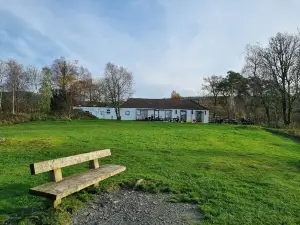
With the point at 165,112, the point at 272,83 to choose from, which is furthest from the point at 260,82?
the point at 165,112

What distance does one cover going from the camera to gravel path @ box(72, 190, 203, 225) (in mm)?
4062

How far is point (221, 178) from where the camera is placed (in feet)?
21.7

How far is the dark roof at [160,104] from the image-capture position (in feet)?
157

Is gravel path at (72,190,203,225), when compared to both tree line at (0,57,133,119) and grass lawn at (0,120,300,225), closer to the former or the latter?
grass lawn at (0,120,300,225)

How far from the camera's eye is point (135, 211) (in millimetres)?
4441

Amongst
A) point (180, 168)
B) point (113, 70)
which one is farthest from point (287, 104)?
point (180, 168)

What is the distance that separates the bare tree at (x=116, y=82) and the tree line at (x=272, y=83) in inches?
764

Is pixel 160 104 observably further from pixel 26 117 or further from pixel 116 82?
pixel 26 117

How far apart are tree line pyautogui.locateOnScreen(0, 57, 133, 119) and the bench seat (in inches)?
1416

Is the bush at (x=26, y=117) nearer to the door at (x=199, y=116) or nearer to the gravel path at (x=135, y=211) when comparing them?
the door at (x=199, y=116)

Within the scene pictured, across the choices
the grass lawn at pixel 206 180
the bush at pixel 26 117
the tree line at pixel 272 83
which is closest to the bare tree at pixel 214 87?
the tree line at pixel 272 83

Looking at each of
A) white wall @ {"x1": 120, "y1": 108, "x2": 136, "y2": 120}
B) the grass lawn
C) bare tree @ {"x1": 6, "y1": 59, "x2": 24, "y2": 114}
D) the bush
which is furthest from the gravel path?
white wall @ {"x1": 120, "y1": 108, "x2": 136, "y2": 120}

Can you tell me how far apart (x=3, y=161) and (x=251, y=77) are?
1550 inches

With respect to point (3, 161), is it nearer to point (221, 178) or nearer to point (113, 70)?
point (221, 178)
